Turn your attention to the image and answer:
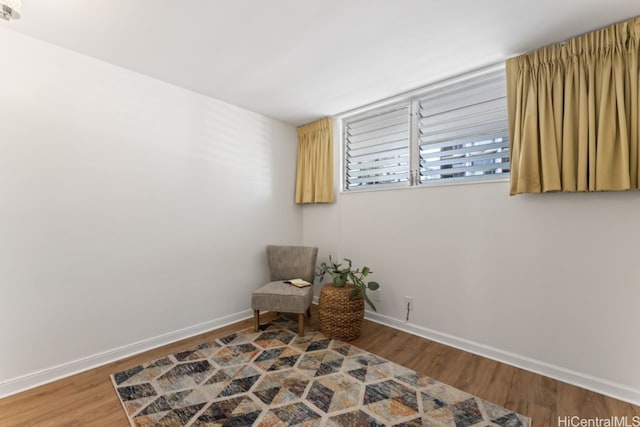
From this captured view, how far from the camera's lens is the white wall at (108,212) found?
6.10 ft

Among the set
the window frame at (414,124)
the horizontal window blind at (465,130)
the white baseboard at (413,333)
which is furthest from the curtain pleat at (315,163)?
the white baseboard at (413,333)

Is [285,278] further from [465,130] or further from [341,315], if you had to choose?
[465,130]

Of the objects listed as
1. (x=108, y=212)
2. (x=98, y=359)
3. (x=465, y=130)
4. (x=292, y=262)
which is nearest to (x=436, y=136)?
(x=465, y=130)

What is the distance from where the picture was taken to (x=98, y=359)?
214 cm

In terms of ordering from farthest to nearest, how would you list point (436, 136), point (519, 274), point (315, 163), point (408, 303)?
point (315, 163) < point (408, 303) < point (436, 136) < point (519, 274)

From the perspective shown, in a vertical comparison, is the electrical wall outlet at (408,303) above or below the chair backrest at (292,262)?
below

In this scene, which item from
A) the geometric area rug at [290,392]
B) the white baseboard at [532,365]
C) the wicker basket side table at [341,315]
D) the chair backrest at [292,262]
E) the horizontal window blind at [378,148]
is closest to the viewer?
the geometric area rug at [290,392]

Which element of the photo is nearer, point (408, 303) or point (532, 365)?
point (532, 365)

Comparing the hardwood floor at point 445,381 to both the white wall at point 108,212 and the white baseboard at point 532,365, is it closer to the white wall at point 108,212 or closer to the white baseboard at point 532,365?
the white baseboard at point 532,365

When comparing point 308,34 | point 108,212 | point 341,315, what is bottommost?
point 341,315

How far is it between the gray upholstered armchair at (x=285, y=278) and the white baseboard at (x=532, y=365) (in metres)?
0.98

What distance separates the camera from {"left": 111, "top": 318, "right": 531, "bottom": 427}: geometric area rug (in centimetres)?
160

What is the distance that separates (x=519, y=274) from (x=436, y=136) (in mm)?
1359

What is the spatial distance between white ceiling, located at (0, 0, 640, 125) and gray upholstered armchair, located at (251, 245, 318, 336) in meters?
1.75
